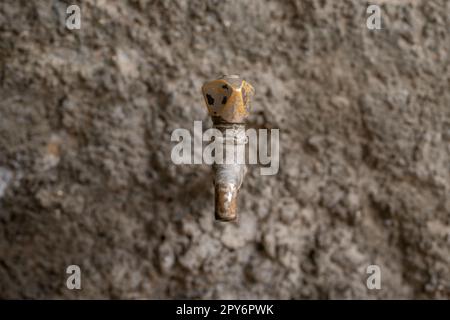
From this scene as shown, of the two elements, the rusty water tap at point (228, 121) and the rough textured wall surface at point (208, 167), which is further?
the rough textured wall surface at point (208, 167)

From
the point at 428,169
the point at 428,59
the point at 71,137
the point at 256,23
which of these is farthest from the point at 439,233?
the point at 71,137

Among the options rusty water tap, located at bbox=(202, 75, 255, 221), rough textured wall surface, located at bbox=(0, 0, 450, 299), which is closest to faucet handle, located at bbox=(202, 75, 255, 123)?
rusty water tap, located at bbox=(202, 75, 255, 221)

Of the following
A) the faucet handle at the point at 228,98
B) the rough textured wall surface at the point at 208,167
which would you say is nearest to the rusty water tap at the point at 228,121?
the faucet handle at the point at 228,98

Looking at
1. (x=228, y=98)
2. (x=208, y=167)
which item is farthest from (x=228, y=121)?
(x=208, y=167)

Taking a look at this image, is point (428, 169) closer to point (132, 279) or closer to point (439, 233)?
point (439, 233)

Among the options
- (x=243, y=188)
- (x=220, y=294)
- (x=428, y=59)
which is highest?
(x=428, y=59)

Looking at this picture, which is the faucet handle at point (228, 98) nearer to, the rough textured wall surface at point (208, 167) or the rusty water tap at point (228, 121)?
the rusty water tap at point (228, 121)

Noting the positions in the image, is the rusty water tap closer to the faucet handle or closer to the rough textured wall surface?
the faucet handle
